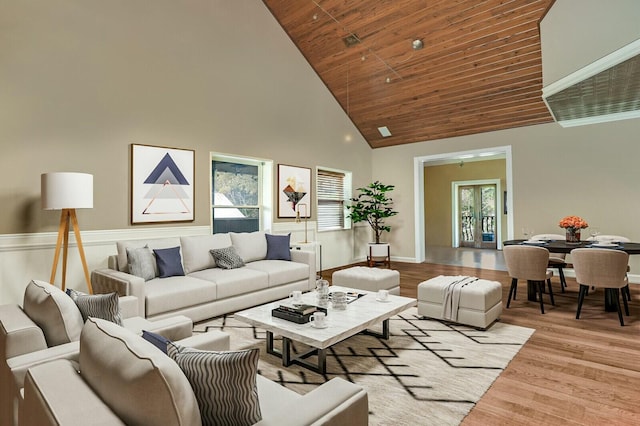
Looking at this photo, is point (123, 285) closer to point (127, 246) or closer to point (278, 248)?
point (127, 246)

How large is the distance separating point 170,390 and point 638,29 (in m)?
4.12

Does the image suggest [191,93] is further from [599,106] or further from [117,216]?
[599,106]

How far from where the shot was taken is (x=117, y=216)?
421 cm

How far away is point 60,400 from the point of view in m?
1.08

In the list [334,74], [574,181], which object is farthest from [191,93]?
[574,181]

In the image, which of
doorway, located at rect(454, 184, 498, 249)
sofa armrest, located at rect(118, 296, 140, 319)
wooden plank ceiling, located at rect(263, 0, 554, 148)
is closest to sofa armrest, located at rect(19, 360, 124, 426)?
sofa armrest, located at rect(118, 296, 140, 319)

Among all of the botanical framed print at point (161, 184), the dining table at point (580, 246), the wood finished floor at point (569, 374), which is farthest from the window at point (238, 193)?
the dining table at point (580, 246)

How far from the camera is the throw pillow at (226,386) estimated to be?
108 centimetres

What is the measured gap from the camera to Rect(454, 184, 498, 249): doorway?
35.9 ft

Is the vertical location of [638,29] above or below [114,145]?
above

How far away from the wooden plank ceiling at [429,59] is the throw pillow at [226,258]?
4.06 meters

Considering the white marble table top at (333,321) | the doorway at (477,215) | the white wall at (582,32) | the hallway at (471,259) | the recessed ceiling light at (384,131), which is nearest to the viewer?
the white marble table top at (333,321)

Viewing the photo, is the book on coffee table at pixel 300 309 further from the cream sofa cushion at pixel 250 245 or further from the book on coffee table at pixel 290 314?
the cream sofa cushion at pixel 250 245

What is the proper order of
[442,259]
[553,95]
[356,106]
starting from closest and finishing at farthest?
[553,95], [356,106], [442,259]
